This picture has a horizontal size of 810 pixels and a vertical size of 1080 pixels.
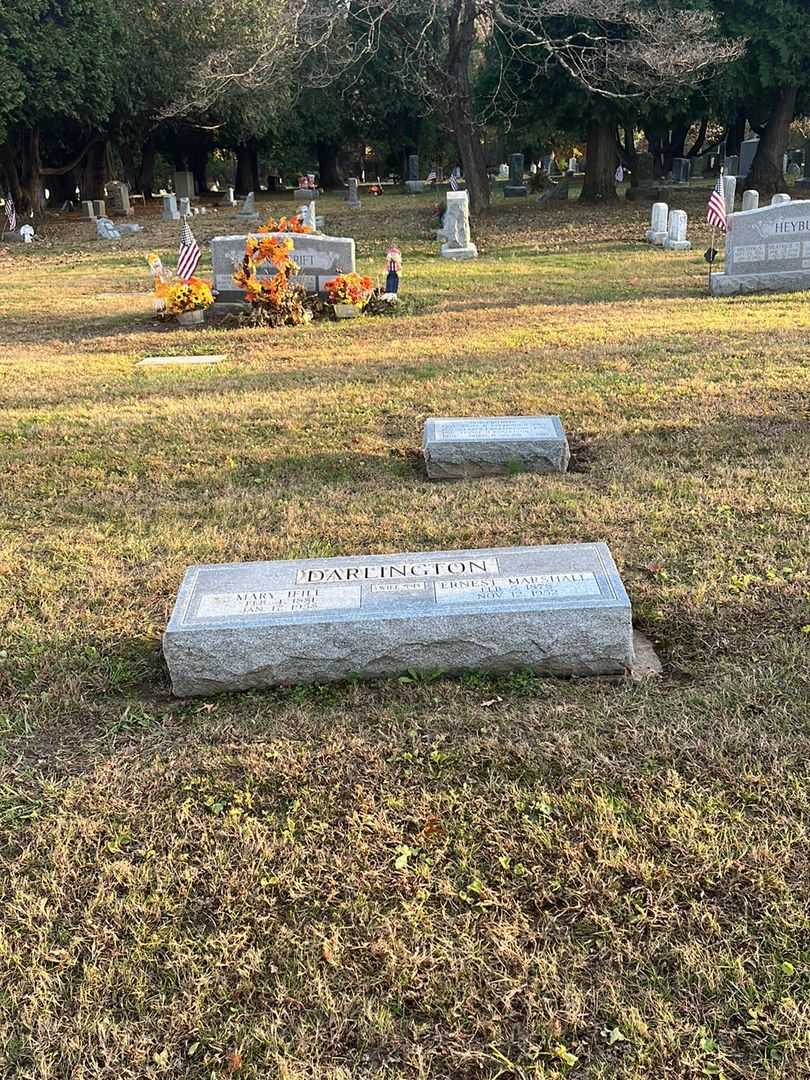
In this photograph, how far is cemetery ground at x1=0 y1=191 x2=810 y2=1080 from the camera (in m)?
2.22

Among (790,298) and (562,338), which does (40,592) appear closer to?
(562,338)

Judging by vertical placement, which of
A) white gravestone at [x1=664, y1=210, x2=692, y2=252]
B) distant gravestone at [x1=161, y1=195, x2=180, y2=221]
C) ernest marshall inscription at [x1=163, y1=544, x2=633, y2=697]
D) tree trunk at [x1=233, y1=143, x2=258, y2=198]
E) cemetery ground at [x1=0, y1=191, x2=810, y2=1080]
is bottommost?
cemetery ground at [x1=0, y1=191, x2=810, y2=1080]

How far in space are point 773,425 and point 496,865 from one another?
489 centimetres

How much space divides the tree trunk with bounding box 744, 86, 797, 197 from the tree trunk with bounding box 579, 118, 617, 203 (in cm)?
431

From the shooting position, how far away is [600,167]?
2769cm

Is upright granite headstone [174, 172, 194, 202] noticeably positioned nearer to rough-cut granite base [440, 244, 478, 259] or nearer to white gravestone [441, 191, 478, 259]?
white gravestone [441, 191, 478, 259]

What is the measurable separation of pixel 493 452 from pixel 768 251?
925 cm

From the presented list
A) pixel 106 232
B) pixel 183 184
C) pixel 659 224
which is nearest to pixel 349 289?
pixel 659 224

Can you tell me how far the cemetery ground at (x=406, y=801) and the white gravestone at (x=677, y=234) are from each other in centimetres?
1300

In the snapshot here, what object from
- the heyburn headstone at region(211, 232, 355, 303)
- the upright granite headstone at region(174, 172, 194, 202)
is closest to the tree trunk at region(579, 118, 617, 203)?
the heyburn headstone at region(211, 232, 355, 303)

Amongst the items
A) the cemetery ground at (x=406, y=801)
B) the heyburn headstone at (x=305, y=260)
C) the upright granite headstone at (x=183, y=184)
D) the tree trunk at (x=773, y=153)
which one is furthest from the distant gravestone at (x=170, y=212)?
the cemetery ground at (x=406, y=801)

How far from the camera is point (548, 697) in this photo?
344cm

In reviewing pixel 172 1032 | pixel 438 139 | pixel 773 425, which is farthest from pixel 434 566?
pixel 438 139

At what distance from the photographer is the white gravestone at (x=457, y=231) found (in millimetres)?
18719
